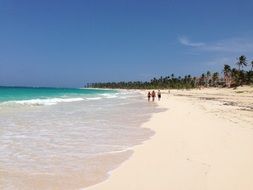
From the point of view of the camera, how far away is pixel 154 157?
9.33 meters

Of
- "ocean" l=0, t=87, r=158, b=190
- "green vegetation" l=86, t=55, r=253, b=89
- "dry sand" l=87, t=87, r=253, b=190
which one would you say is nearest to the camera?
"dry sand" l=87, t=87, r=253, b=190

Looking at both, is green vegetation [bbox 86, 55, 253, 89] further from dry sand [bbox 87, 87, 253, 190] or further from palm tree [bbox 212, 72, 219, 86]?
dry sand [bbox 87, 87, 253, 190]

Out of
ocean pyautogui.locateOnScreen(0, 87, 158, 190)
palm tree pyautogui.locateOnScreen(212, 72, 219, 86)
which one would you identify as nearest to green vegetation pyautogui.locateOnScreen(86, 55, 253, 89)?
palm tree pyautogui.locateOnScreen(212, 72, 219, 86)

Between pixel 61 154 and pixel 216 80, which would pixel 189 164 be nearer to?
pixel 61 154

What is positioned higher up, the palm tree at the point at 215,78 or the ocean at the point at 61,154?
the palm tree at the point at 215,78

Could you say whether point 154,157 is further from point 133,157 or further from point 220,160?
point 220,160

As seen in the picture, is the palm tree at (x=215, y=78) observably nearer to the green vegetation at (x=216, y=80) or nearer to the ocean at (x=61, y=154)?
the green vegetation at (x=216, y=80)

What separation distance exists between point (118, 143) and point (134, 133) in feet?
8.25

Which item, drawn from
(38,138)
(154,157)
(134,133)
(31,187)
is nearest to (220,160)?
(154,157)

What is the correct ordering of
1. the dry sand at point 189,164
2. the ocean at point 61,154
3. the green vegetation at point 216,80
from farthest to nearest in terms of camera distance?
the green vegetation at point 216,80 < the ocean at point 61,154 < the dry sand at point 189,164

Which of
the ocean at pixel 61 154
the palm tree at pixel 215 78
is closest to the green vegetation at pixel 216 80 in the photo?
the palm tree at pixel 215 78

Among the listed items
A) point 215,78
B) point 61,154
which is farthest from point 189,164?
point 215,78

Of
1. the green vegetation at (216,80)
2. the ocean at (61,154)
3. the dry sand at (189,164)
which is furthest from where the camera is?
the green vegetation at (216,80)

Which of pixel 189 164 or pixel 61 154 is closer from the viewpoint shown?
pixel 189 164
